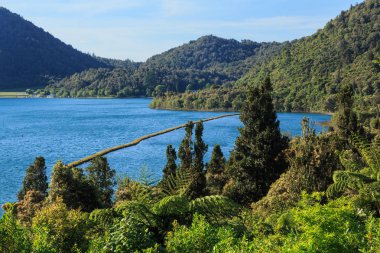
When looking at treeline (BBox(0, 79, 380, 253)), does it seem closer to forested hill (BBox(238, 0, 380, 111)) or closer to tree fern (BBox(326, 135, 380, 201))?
tree fern (BBox(326, 135, 380, 201))

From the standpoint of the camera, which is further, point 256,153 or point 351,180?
point 256,153

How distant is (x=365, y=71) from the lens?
12456 cm

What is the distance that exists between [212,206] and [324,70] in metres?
144

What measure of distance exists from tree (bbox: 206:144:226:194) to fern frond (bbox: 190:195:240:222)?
1628 cm

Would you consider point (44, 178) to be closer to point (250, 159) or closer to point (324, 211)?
point (250, 159)

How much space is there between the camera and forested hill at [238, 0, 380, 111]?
120188mm

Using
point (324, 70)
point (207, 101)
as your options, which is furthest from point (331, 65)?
point (207, 101)

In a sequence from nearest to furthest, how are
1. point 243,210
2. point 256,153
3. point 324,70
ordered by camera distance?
1. point 243,210
2. point 256,153
3. point 324,70

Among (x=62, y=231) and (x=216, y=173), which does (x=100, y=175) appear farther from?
(x=62, y=231)

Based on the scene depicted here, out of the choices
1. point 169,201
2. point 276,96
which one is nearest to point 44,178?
point 169,201

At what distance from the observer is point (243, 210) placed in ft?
33.5

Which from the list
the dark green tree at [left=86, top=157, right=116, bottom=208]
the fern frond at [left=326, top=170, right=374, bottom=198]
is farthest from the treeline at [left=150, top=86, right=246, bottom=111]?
the fern frond at [left=326, top=170, right=374, bottom=198]

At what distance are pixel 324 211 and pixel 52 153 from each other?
181 feet

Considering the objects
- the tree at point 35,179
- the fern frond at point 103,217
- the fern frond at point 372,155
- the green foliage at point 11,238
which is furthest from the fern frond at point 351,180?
the tree at point 35,179
